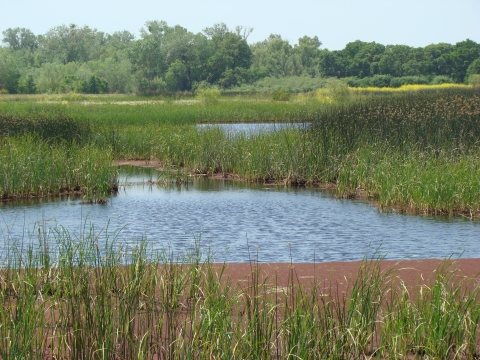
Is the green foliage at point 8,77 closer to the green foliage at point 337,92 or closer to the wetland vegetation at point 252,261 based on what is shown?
the wetland vegetation at point 252,261

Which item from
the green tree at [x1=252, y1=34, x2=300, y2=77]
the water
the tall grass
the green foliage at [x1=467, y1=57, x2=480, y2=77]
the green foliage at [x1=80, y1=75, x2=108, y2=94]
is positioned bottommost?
the water

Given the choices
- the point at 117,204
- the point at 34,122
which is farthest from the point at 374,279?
the point at 34,122

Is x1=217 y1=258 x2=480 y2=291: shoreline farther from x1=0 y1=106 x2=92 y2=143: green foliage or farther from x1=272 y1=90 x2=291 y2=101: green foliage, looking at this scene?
x1=272 y1=90 x2=291 y2=101: green foliage

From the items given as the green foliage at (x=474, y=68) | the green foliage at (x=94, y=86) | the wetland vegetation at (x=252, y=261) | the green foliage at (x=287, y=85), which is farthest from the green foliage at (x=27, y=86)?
the green foliage at (x=474, y=68)

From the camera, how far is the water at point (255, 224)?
31.9 ft

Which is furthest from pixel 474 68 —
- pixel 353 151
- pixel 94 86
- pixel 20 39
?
pixel 20 39

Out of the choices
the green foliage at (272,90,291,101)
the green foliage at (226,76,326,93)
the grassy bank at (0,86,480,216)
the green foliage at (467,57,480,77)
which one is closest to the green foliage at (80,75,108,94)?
the green foliage at (226,76,326,93)

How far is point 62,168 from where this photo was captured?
14.8m

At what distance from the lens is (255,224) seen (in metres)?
12.0

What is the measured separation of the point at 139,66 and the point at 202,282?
84793 mm

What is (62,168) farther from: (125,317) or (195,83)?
(195,83)

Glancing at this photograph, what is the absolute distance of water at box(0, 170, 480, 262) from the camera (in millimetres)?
9727

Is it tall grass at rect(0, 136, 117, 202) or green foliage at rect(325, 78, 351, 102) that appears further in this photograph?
green foliage at rect(325, 78, 351, 102)

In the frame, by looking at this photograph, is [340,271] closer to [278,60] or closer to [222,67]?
[222,67]
